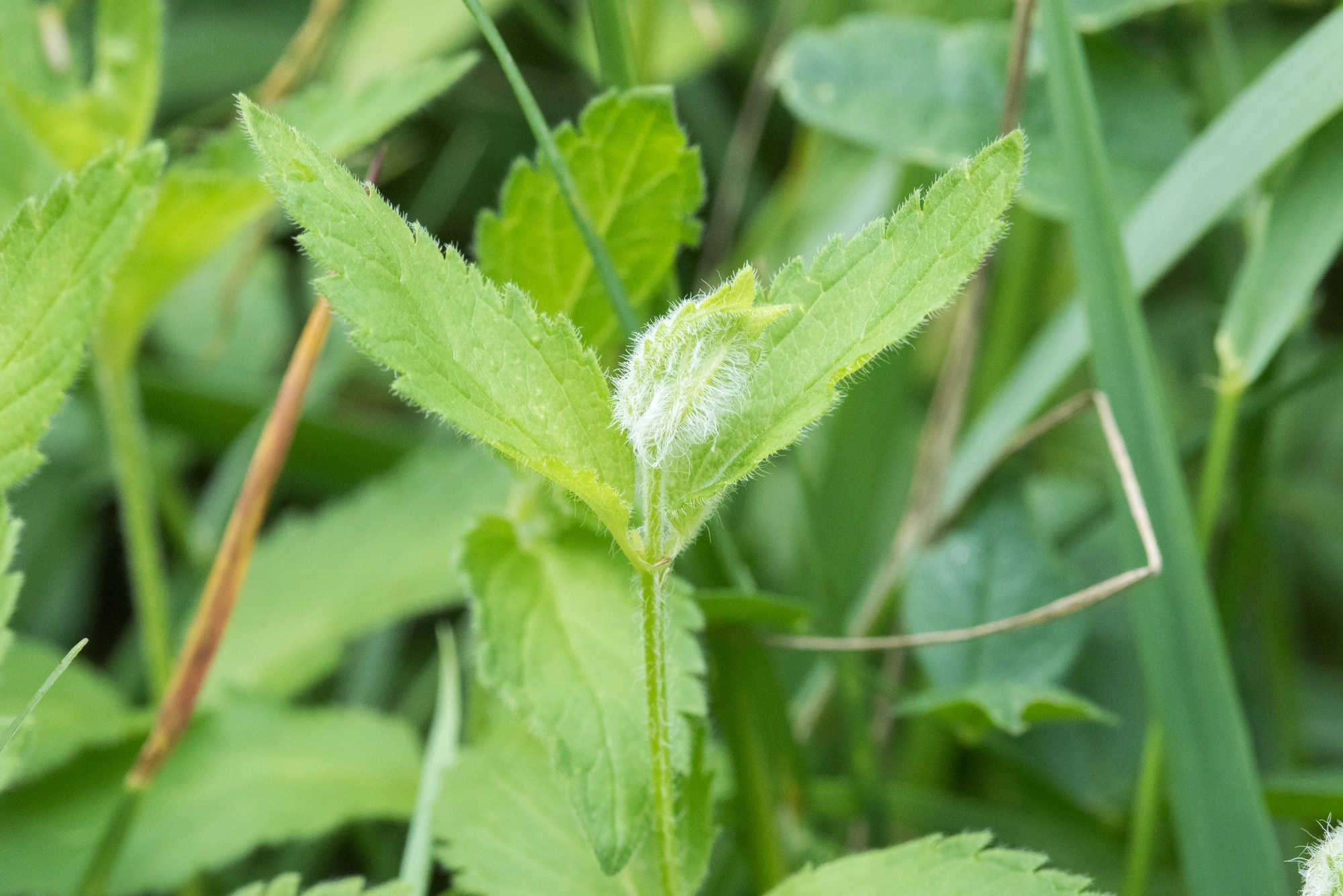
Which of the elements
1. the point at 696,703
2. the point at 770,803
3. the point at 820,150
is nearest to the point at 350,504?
the point at 770,803

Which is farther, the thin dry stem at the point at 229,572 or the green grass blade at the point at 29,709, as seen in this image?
the thin dry stem at the point at 229,572

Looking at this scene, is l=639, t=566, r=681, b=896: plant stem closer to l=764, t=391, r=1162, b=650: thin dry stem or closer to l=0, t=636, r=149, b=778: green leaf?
l=764, t=391, r=1162, b=650: thin dry stem

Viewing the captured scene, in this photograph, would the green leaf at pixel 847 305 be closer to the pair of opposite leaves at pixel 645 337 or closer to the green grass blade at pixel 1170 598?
the pair of opposite leaves at pixel 645 337

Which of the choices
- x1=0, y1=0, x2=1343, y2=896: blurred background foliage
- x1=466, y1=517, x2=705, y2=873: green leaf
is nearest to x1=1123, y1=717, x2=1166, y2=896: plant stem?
x1=0, y1=0, x2=1343, y2=896: blurred background foliage

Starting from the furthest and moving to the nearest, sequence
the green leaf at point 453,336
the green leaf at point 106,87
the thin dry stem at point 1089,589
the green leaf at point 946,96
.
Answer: the green leaf at point 946,96
the green leaf at point 106,87
the thin dry stem at point 1089,589
the green leaf at point 453,336

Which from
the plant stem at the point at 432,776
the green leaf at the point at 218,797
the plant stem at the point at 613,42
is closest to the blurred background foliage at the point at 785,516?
the green leaf at the point at 218,797

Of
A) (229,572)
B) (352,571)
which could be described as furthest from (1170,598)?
(352,571)

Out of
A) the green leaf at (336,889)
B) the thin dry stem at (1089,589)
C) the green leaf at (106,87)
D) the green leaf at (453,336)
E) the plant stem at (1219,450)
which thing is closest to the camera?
the green leaf at (453,336)
